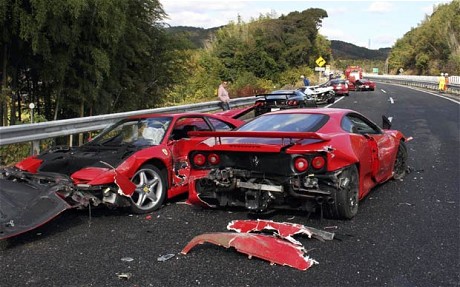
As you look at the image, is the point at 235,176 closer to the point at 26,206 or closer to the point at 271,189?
the point at 271,189

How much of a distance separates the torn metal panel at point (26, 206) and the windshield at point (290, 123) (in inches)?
98.7

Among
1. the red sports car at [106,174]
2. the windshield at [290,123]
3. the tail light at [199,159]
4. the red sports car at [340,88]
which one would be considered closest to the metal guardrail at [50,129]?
the red sports car at [106,174]

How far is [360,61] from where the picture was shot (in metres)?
198

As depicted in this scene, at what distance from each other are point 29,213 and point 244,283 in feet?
7.82

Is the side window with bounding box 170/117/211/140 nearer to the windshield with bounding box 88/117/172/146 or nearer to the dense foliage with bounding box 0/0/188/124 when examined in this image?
the windshield with bounding box 88/117/172/146

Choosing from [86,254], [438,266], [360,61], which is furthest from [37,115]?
[360,61]

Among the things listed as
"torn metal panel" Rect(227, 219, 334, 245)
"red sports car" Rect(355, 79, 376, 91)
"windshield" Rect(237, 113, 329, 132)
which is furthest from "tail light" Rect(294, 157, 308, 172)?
"red sports car" Rect(355, 79, 376, 91)

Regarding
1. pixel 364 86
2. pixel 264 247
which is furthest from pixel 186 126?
pixel 364 86

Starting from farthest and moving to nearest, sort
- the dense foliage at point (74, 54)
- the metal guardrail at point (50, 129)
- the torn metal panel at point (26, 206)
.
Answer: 1. the dense foliage at point (74, 54)
2. the metal guardrail at point (50, 129)
3. the torn metal panel at point (26, 206)

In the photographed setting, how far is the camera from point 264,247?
14.4 feet

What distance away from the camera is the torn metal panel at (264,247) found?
4230mm

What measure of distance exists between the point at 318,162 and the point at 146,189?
221 centimetres

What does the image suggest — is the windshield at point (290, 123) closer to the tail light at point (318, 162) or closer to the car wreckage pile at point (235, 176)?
the car wreckage pile at point (235, 176)

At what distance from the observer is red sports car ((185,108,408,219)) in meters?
5.20
